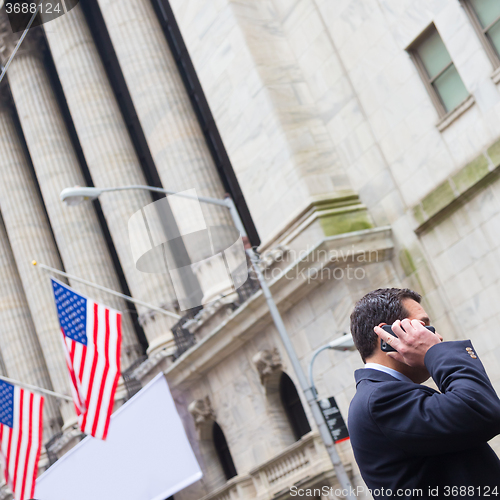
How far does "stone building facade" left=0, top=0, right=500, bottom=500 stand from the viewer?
609 inches

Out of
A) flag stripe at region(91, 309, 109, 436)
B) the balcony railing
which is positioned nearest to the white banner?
the balcony railing

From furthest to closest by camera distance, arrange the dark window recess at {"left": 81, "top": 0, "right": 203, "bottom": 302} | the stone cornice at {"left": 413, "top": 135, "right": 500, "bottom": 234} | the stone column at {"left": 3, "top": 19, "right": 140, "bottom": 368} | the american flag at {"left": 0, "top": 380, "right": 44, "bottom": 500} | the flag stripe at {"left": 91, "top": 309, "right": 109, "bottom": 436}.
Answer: the dark window recess at {"left": 81, "top": 0, "right": 203, "bottom": 302}, the stone column at {"left": 3, "top": 19, "right": 140, "bottom": 368}, the american flag at {"left": 0, "top": 380, "right": 44, "bottom": 500}, the flag stripe at {"left": 91, "top": 309, "right": 109, "bottom": 436}, the stone cornice at {"left": 413, "top": 135, "right": 500, "bottom": 234}

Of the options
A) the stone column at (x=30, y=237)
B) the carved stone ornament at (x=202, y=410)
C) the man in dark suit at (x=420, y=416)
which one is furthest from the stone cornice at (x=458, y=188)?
the stone column at (x=30, y=237)

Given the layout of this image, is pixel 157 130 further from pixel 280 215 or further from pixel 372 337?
pixel 372 337

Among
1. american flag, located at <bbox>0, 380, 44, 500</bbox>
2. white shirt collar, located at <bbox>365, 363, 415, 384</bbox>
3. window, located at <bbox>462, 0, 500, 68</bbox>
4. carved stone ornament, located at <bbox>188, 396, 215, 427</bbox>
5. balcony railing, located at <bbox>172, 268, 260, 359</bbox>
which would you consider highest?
window, located at <bbox>462, 0, 500, 68</bbox>

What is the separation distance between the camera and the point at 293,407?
21.2 m

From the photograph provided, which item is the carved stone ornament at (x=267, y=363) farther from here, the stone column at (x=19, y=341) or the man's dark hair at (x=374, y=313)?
the man's dark hair at (x=374, y=313)

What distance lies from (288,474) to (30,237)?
19609 mm

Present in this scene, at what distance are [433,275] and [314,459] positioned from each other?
18.4 ft

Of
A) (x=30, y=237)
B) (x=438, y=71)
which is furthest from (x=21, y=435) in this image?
(x=438, y=71)

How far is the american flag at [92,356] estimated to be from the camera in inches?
697

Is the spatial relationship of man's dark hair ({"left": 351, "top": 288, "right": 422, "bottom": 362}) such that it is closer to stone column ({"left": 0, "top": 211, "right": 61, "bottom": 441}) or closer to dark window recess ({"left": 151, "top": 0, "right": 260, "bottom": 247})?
dark window recess ({"left": 151, "top": 0, "right": 260, "bottom": 247})

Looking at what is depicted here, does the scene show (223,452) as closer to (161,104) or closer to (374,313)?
(161,104)

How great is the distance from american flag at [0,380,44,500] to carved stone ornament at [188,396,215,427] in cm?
454
